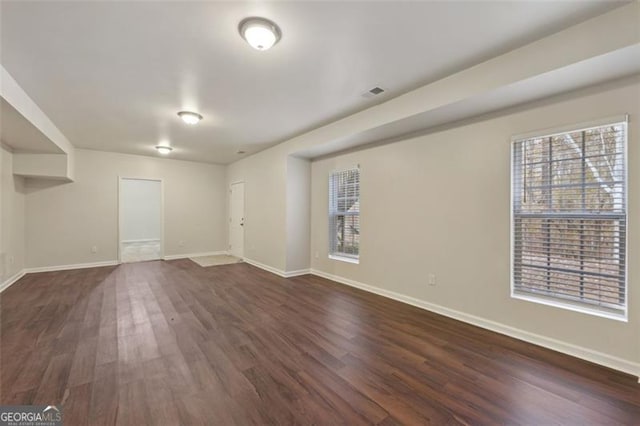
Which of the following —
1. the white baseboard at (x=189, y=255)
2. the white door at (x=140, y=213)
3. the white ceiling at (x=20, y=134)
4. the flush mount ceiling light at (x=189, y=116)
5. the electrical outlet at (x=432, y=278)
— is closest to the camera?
the white ceiling at (x=20, y=134)

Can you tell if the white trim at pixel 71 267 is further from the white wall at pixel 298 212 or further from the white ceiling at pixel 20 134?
the white wall at pixel 298 212

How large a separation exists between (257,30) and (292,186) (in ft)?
11.3

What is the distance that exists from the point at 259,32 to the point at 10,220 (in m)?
5.74

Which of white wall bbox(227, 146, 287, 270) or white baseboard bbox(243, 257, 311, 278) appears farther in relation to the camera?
white wall bbox(227, 146, 287, 270)

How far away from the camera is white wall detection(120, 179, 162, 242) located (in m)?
10.1

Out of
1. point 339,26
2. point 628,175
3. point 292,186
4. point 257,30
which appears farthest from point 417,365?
point 292,186

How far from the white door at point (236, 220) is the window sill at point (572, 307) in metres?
5.90

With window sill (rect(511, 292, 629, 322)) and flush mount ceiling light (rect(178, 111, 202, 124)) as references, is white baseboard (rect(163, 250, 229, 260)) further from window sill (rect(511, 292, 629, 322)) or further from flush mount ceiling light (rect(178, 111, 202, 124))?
window sill (rect(511, 292, 629, 322))

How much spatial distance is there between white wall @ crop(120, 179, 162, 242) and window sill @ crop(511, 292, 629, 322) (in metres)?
11.0

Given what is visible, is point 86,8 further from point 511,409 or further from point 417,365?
point 511,409

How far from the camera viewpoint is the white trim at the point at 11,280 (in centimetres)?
428

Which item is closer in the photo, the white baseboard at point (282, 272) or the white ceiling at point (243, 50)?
the white ceiling at point (243, 50)

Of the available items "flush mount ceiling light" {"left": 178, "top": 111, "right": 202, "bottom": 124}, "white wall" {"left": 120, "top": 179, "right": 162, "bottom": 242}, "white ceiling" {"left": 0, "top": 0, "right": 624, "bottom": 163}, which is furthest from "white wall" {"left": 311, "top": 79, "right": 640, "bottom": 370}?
"white wall" {"left": 120, "top": 179, "right": 162, "bottom": 242}

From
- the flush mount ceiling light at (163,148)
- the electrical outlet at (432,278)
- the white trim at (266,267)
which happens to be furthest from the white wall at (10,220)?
the electrical outlet at (432,278)
